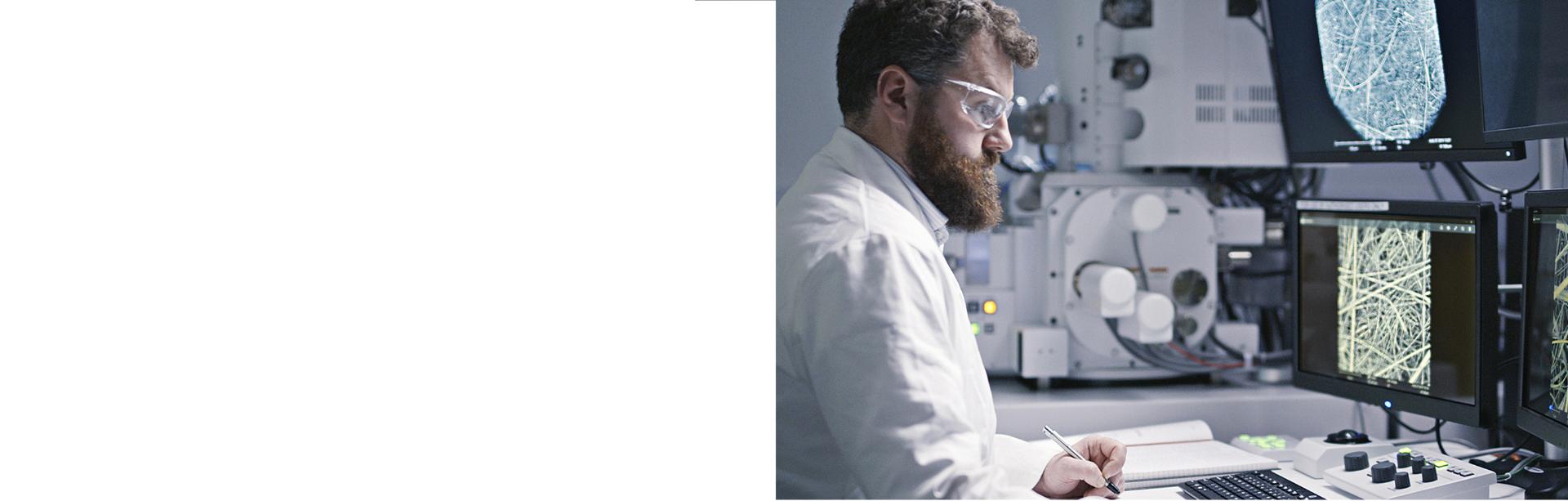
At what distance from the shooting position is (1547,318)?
4.52 ft

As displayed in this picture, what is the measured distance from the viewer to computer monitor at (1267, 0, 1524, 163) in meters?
1.59

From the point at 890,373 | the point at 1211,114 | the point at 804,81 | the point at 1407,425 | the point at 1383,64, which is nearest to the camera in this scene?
the point at 890,373

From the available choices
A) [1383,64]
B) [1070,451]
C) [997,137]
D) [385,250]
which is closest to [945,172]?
[997,137]

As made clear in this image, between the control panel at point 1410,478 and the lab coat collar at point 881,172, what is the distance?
78 cm

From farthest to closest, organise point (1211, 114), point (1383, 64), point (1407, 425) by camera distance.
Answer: point (1211, 114)
point (1407, 425)
point (1383, 64)

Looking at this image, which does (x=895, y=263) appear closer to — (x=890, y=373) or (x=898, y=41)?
(x=890, y=373)

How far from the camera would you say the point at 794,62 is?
47.4 inches

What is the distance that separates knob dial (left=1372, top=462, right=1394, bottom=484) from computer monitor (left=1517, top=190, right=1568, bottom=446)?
0.56ft

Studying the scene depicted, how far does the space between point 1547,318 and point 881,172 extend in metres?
0.91

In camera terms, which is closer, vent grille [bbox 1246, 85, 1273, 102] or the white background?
the white background

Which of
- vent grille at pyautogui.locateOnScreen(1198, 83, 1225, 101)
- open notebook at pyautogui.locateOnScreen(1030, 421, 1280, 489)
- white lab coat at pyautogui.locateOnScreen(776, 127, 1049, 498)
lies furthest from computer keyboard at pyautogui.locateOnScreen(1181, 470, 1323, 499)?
vent grille at pyautogui.locateOnScreen(1198, 83, 1225, 101)

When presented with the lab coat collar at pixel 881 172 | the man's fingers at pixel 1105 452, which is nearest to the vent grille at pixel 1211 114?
the man's fingers at pixel 1105 452

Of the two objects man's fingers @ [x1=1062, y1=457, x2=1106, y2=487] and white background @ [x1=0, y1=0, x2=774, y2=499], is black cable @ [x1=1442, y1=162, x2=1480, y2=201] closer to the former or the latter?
man's fingers @ [x1=1062, y1=457, x2=1106, y2=487]

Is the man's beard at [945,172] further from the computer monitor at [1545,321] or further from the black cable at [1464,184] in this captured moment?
the black cable at [1464,184]
